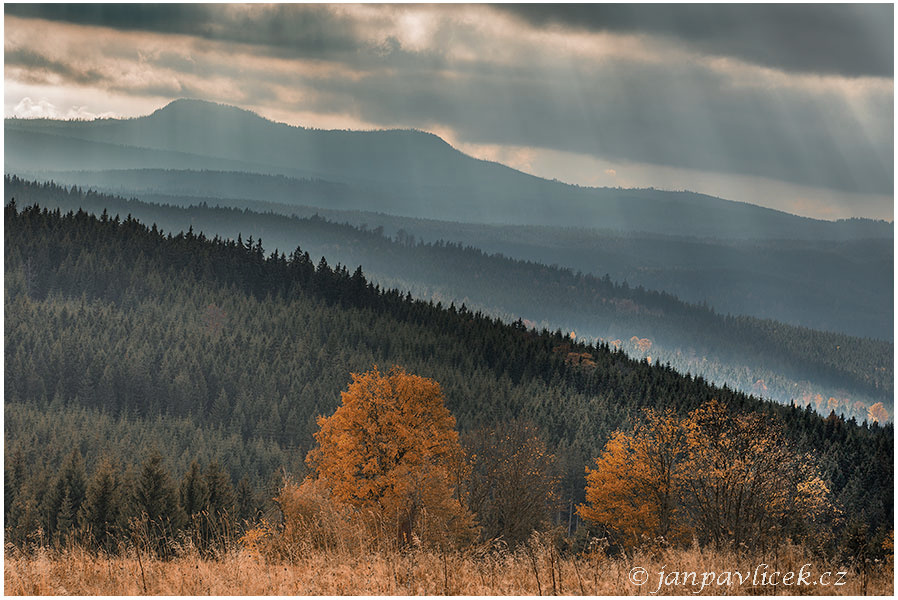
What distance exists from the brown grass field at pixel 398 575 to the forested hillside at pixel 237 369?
82898 millimetres

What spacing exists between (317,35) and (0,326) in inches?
830

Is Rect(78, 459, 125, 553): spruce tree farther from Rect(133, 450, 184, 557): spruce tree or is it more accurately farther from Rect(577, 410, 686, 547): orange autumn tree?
Rect(577, 410, 686, 547): orange autumn tree

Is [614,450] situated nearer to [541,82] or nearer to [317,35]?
[541,82]

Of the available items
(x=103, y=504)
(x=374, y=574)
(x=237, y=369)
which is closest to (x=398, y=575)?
(x=374, y=574)

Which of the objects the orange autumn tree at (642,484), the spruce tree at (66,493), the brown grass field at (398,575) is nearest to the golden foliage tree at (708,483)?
the orange autumn tree at (642,484)

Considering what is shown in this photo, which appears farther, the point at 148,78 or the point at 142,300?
the point at 142,300

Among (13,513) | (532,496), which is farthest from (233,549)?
(13,513)

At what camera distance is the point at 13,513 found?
67438 mm

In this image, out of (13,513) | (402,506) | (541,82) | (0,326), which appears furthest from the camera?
(13,513)

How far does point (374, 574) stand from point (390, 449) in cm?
2261

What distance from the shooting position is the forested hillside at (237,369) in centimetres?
12100

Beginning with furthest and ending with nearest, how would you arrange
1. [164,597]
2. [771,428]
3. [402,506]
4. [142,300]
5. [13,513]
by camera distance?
[142,300] → [13,513] → [402,506] → [771,428] → [164,597]

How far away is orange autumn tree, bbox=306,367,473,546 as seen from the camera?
36.5 m

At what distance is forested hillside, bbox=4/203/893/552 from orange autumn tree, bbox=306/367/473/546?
60.9 metres
